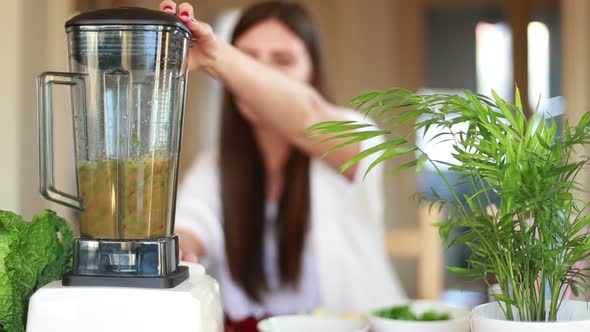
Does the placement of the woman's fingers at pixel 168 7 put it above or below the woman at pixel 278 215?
above

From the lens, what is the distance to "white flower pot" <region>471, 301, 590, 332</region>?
80 centimetres

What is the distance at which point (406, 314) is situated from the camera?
1.15 m

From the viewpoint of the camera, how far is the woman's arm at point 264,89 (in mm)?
1217

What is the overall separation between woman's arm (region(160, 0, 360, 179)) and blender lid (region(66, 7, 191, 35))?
0.10 metres

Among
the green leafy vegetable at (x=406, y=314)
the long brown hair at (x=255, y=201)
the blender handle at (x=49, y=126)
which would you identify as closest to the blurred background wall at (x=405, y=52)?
the long brown hair at (x=255, y=201)

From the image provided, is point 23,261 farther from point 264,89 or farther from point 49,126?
point 264,89

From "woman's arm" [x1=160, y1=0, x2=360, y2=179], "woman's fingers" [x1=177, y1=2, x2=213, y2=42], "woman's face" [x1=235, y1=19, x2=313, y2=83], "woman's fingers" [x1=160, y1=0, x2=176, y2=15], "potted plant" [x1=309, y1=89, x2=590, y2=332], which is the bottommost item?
"potted plant" [x1=309, y1=89, x2=590, y2=332]

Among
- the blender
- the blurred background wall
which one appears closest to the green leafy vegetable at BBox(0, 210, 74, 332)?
the blender

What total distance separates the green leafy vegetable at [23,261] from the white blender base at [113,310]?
89 millimetres

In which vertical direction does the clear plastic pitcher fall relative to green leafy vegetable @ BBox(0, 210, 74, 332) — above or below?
above

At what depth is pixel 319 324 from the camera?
1.09 m

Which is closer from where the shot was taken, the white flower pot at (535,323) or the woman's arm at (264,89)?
the white flower pot at (535,323)

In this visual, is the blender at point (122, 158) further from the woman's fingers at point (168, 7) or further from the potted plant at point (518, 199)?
the potted plant at point (518, 199)

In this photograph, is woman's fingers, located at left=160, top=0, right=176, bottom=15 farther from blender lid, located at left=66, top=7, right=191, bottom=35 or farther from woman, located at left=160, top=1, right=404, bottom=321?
woman, located at left=160, top=1, right=404, bottom=321
